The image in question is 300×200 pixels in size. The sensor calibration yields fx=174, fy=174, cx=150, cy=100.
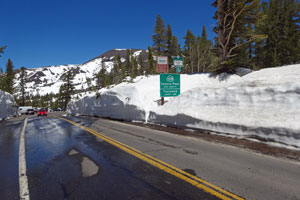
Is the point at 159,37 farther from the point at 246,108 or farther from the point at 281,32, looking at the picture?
the point at 246,108

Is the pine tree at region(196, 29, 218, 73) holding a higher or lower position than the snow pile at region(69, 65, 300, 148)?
higher

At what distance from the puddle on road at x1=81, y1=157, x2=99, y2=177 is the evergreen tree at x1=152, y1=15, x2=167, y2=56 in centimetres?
4797

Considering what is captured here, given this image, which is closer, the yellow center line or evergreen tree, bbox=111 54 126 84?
the yellow center line

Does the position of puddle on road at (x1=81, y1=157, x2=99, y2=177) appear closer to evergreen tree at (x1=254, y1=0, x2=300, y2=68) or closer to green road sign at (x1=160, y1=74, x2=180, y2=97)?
green road sign at (x1=160, y1=74, x2=180, y2=97)

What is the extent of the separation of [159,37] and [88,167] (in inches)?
2005

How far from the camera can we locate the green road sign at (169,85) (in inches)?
537

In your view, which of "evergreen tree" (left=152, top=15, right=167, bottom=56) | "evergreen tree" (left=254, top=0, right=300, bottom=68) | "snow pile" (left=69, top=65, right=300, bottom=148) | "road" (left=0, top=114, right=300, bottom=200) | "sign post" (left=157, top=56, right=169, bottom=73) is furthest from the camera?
"evergreen tree" (left=152, top=15, right=167, bottom=56)

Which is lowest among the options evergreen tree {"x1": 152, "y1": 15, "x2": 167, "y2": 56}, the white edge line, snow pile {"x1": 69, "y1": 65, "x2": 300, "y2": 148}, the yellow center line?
the white edge line

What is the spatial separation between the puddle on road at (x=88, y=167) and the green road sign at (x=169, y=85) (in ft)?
30.7

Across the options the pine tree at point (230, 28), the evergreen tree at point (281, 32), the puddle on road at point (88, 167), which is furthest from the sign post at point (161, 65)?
the evergreen tree at point (281, 32)

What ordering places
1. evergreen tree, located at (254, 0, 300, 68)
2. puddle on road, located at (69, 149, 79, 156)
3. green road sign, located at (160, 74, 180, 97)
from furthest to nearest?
evergreen tree, located at (254, 0, 300, 68) < green road sign, located at (160, 74, 180, 97) < puddle on road, located at (69, 149, 79, 156)

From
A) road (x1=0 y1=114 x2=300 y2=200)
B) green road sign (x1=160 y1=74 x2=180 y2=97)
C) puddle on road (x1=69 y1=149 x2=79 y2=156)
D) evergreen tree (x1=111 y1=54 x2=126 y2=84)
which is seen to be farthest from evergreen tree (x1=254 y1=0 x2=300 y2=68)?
puddle on road (x1=69 y1=149 x2=79 y2=156)

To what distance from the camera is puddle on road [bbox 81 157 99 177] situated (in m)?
4.09

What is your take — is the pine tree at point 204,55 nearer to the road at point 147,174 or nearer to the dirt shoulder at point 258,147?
the dirt shoulder at point 258,147
